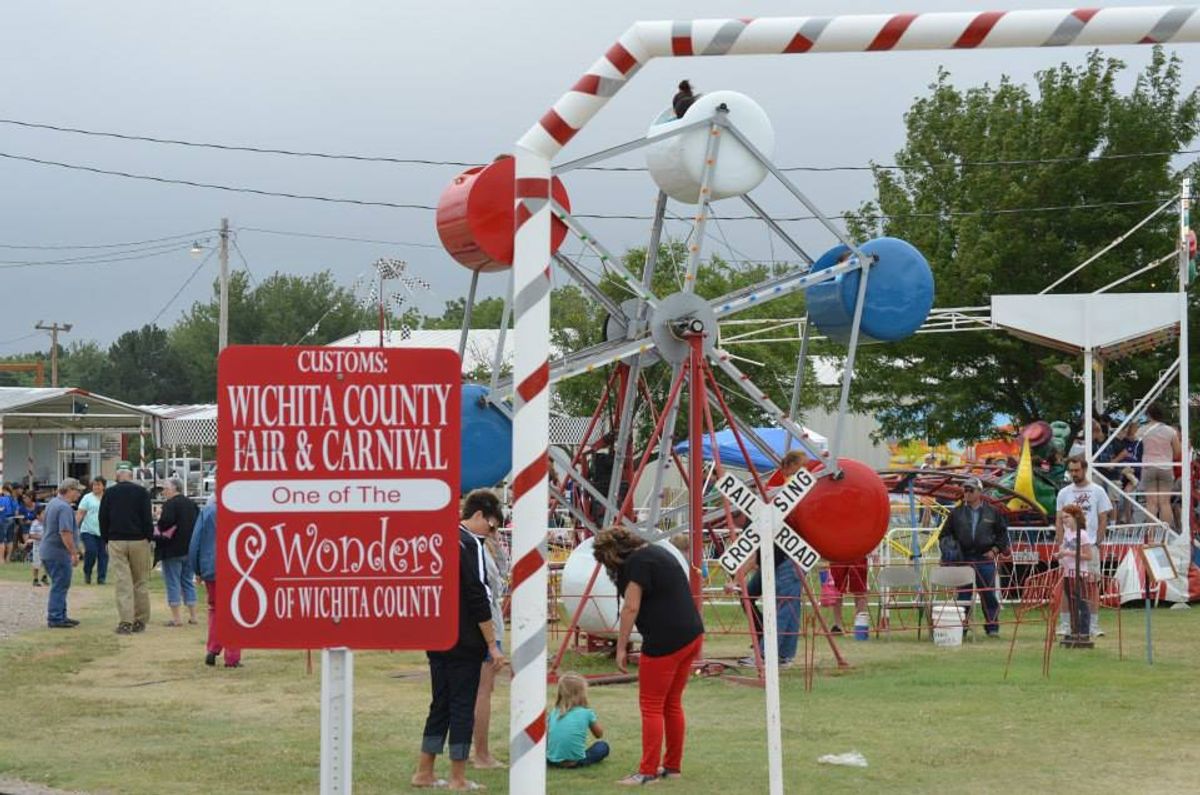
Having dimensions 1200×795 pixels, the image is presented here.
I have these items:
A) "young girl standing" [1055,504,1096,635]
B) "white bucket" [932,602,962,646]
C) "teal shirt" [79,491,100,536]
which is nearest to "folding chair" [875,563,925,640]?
"white bucket" [932,602,962,646]

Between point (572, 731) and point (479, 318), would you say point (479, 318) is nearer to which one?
point (479, 318)

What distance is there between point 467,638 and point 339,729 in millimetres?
3622

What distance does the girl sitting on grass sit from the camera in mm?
10625

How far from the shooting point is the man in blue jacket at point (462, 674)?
973 cm

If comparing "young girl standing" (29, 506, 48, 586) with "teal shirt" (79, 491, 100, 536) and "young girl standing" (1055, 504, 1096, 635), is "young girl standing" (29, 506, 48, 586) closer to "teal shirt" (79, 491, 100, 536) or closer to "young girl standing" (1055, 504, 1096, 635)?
"teal shirt" (79, 491, 100, 536)

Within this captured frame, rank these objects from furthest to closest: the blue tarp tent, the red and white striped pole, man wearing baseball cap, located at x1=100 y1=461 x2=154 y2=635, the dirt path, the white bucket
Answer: the blue tarp tent < the dirt path < man wearing baseball cap, located at x1=100 y1=461 x2=154 y2=635 < the white bucket < the red and white striped pole

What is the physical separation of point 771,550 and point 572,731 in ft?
8.39

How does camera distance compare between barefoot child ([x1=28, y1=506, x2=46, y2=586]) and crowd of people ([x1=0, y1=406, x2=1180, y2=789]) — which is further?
barefoot child ([x1=28, y1=506, x2=46, y2=586])

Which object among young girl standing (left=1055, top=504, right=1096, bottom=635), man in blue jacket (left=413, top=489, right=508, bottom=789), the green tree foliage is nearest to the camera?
man in blue jacket (left=413, top=489, right=508, bottom=789)

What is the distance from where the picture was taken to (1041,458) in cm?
2523

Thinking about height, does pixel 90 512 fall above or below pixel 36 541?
above

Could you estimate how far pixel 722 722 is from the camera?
41.0ft

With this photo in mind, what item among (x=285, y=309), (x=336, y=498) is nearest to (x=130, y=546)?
(x=336, y=498)

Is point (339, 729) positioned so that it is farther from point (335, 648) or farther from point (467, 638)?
point (467, 638)
